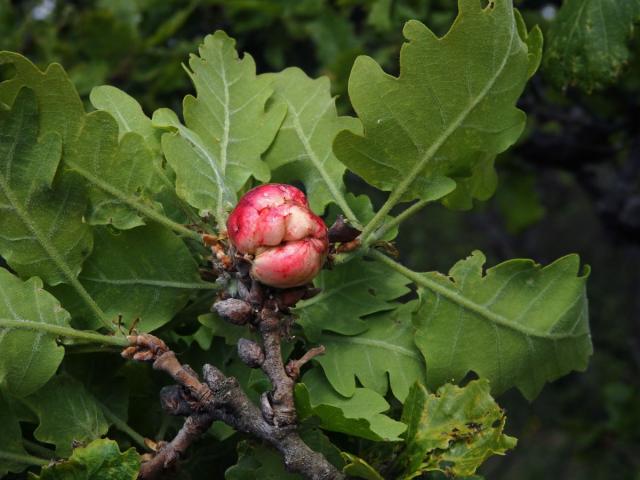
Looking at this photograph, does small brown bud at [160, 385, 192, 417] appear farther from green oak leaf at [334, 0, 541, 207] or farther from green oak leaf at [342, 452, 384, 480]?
green oak leaf at [334, 0, 541, 207]

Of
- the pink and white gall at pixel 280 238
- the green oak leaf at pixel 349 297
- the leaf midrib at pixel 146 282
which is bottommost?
the green oak leaf at pixel 349 297

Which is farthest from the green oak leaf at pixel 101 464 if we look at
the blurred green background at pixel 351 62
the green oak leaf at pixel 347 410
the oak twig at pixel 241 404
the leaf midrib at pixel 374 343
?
the blurred green background at pixel 351 62

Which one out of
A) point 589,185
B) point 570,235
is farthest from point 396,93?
point 570,235

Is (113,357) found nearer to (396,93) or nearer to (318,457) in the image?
(318,457)

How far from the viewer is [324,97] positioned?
1167 millimetres

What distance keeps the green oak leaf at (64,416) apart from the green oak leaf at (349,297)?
0.90 ft

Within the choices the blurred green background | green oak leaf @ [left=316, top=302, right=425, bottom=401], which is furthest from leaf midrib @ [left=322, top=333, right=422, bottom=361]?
the blurred green background

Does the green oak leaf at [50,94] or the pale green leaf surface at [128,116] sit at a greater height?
the green oak leaf at [50,94]

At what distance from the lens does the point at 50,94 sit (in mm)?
987

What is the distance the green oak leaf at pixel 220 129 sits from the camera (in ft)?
3.44

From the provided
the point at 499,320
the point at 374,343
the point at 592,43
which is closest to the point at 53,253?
the point at 374,343

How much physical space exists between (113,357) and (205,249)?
0.19 m

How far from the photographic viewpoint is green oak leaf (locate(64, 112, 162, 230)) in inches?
39.4

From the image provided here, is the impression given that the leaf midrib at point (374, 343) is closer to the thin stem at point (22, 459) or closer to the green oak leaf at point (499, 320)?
the green oak leaf at point (499, 320)
